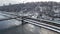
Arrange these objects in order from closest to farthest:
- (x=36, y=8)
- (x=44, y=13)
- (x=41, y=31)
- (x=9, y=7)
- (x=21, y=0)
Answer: (x=41, y=31), (x=44, y=13), (x=36, y=8), (x=9, y=7), (x=21, y=0)

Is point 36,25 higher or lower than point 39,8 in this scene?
lower

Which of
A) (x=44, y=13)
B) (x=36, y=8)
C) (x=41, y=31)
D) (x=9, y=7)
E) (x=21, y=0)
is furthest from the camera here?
(x=21, y=0)

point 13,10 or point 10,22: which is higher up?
point 13,10

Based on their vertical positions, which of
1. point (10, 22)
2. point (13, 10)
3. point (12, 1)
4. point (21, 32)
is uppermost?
point (12, 1)

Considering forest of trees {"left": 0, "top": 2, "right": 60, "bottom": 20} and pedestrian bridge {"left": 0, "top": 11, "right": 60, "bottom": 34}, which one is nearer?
pedestrian bridge {"left": 0, "top": 11, "right": 60, "bottom": 34}

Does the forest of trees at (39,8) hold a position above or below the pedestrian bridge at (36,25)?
above

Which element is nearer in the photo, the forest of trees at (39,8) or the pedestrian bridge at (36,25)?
the pedestrian bridge at (36,25)

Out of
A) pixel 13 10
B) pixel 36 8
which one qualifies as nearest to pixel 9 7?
pixel 13 10

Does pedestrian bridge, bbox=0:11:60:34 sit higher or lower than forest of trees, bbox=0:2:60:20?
lower

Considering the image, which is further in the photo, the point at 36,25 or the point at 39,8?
the point at 39,8

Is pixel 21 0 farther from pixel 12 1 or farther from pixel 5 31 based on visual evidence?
pixel 5 31

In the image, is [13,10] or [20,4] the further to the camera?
[20,4]
